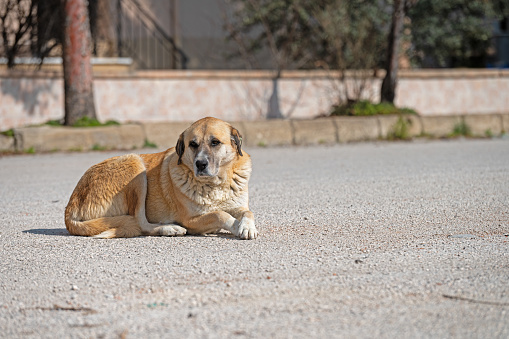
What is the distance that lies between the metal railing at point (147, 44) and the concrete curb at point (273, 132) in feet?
26.4

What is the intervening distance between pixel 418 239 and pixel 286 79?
12138mm

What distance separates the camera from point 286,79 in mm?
17234

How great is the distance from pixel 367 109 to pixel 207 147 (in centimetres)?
995

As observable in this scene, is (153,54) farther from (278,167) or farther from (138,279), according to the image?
(138,279)

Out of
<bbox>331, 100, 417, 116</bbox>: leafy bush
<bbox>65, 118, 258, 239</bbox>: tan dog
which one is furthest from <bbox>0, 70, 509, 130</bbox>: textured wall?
<bbox>65, 118, 258, 239</bbox>: tan dog

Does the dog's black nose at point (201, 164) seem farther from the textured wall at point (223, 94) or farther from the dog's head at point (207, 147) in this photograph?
the textured wall at point (223, 94)

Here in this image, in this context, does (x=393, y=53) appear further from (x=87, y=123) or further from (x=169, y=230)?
(x=169, y=230)

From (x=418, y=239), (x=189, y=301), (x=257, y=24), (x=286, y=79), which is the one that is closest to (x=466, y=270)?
(x=418, y=239)

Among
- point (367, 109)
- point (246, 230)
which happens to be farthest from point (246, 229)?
point (367, 109)

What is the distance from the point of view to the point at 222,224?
5.52 metres

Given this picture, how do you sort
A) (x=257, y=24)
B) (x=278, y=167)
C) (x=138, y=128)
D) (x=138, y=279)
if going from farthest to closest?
(x=257, y=24) → (x=138, y=128) → (x=278, y=167) → (x=138, y=279)

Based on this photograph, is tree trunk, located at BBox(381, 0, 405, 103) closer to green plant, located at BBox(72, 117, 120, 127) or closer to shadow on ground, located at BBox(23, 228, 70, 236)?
green plant, located at BBox(72, 117, 120, 127)

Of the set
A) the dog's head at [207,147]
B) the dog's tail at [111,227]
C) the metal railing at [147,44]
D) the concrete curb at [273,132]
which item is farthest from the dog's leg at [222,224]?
the metal railing at [147,44]

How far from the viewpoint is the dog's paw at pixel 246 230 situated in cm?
541
